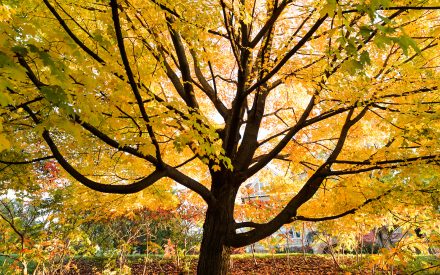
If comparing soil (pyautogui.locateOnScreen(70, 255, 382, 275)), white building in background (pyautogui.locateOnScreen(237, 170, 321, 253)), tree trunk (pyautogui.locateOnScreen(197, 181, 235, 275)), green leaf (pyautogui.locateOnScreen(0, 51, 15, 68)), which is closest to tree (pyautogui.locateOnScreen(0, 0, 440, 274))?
tree trunk (pyautogui.locateOnScreen(197, 181, 235, 275))

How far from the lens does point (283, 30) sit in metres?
5.12

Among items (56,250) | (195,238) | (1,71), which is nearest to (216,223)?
(1,71)

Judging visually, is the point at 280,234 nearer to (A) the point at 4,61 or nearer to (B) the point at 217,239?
(B) the point at 217,239

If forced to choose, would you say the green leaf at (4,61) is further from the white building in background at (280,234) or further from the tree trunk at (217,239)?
the white building in background at (280,234)

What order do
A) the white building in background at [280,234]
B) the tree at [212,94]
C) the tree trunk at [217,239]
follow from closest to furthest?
1. the tree at [212,94]
2. the tree trunk at [217,239]
3. the white building in background at [280,234]

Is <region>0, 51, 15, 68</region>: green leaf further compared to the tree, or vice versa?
the tree

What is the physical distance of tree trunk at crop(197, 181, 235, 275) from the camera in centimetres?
447

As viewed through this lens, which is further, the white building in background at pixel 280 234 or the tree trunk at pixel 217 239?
the white building in background at pixel 280 234

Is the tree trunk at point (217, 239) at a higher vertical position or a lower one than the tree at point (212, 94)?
lower

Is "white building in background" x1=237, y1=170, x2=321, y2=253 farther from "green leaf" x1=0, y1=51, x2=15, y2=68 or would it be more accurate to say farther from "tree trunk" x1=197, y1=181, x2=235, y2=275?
"green leaf" x1=0, y1=51, x2=15, y2=68

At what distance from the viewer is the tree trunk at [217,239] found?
447cm

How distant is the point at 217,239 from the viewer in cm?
455

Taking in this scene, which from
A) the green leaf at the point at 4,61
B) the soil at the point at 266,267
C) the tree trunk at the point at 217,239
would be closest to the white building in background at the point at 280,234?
the soil at the point at 266,267

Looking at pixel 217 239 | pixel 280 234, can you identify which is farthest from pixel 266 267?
pixel 217 239
